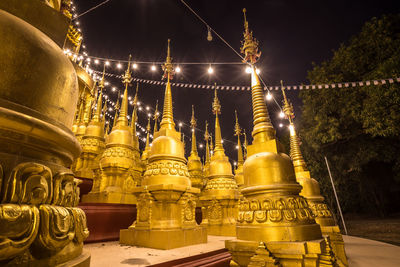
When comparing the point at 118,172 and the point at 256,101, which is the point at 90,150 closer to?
the point at 118,172

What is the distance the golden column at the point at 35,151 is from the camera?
0.90 m

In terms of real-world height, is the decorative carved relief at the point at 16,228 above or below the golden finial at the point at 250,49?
below

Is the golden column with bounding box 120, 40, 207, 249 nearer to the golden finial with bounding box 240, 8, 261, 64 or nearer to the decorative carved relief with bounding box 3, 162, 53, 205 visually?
the golden finial with bounding box 240, 8, 261, 64

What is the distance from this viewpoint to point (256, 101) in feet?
10.5

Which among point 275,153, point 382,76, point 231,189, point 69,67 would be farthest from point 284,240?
point 382,76

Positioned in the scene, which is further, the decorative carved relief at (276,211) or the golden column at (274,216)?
the decorative carved relief at (276,211)

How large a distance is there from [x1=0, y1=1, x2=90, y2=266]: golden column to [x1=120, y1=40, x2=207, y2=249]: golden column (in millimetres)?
2373

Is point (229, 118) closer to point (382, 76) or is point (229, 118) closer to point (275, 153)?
point (382, 76)

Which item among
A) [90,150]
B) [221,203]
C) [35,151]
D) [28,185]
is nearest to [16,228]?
[28,185]

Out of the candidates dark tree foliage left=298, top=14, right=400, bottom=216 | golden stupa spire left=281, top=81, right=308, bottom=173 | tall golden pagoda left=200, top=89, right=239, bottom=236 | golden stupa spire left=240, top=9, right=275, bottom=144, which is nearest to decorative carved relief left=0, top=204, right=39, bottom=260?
golden stupa spire left=240, top=9, right=275, bottom=144

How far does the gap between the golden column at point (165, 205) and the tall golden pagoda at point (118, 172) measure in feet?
5.63

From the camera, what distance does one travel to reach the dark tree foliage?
27.8 feet

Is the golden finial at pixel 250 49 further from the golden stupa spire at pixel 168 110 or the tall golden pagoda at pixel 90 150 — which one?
the tall golden pagoda at pixel 90 150

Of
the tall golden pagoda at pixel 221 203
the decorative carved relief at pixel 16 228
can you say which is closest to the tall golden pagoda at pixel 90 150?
the tall golden pagoda at pixel 221 203
